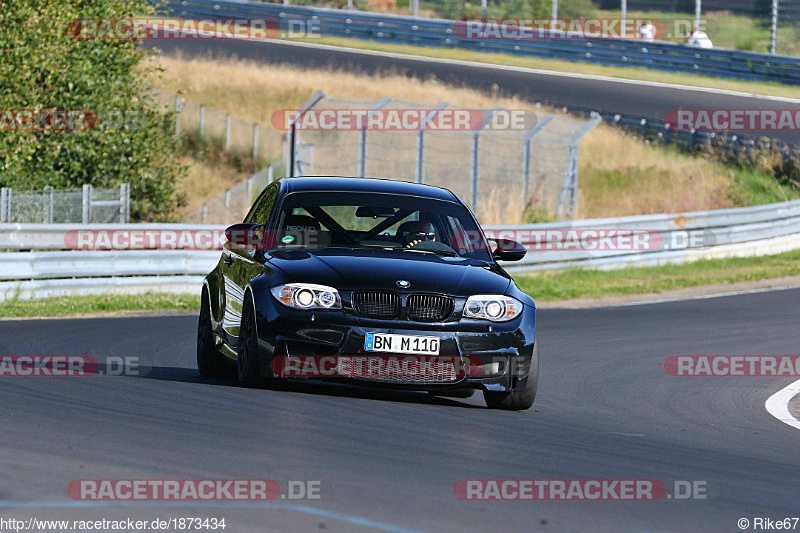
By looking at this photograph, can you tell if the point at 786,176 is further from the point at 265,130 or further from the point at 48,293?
the point at 48,293

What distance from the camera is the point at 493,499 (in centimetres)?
599

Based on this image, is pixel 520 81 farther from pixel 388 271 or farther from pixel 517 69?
pixel 388 271

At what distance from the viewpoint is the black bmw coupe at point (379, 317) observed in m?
8.70

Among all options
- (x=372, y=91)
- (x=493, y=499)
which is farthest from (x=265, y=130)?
(x=493, y=499)

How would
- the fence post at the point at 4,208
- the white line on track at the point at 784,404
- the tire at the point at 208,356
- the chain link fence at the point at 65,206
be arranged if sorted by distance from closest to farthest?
1. the white line on track at the point at 784,404
2. the tire at the point at 208,356
3. the fence post at the point at 4,208
4. the chain link fence at the point at 65,206

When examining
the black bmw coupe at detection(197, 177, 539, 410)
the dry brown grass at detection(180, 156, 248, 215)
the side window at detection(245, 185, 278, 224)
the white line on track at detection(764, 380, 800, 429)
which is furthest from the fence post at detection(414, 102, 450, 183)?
the black bmw coupe at detection(197, 177, 539, 410)

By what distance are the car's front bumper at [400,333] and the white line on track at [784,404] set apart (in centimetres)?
231

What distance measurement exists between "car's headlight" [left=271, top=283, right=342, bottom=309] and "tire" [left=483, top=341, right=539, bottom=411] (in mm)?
1358

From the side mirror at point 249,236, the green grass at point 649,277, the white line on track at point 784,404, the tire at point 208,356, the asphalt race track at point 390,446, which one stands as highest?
the side mirror at point 249,236

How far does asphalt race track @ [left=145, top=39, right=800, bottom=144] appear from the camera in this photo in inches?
1491

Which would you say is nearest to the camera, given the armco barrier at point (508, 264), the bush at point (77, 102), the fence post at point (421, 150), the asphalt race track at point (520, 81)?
the armco barrier at point (508, 264)

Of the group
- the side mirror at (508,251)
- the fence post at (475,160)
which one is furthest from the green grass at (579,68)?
the side mirror at (508,251)

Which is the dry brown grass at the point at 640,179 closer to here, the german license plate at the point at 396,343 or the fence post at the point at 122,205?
the fence post at the point at 122,205

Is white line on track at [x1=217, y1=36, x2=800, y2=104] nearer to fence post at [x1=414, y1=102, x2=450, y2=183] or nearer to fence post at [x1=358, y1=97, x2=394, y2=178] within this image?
fence post at [x1=414, y1=102, x2=450, y2=183]
